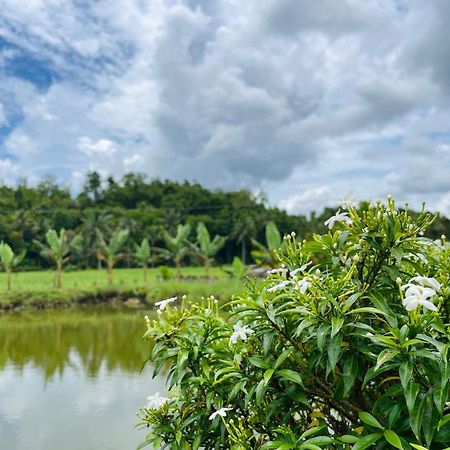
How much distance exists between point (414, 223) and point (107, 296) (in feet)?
49.0

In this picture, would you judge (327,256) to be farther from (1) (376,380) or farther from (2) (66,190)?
(2) (66,190)

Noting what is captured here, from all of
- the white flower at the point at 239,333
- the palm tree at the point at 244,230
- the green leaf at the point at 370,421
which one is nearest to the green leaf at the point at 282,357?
the white flower at the point at 239,333

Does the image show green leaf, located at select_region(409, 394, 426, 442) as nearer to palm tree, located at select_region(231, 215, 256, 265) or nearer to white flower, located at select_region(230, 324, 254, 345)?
white flower, located at select_region(230, 324, 254, 345)

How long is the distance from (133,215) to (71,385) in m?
25.1

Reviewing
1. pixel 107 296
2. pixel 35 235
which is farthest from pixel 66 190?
pixel 107 296

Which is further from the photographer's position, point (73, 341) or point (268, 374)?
point (73, 341)

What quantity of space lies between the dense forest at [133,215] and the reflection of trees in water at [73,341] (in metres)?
11.3

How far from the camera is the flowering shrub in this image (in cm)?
114

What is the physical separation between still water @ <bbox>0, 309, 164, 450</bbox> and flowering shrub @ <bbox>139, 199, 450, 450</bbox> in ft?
3.51

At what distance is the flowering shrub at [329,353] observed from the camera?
1145 millimetres

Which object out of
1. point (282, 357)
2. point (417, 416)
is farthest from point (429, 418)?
point (282, 357)

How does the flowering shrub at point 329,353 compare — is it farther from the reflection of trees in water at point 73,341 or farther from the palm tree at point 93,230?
the palm tree at point 93,230

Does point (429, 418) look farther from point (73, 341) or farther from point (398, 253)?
point (73, 341)

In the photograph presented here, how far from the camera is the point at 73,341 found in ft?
29.6
